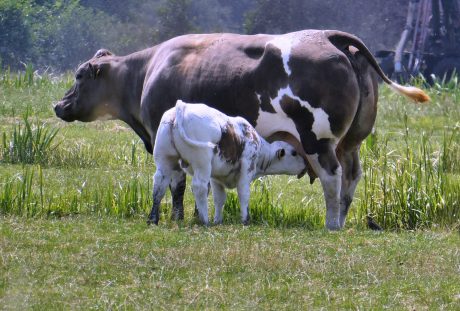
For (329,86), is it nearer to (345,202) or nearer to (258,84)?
(258,84)

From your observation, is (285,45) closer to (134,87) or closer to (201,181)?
(201,181)

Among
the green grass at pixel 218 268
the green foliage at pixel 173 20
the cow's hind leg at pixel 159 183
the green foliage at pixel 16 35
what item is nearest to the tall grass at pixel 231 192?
the cow's hind leg at pixel 159 183

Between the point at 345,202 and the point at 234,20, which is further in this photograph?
the point at 234,20

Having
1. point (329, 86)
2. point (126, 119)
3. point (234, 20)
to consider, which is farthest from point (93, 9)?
point (329, 86)

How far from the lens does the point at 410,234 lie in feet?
31.5

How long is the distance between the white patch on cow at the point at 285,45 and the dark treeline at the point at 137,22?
75.8ft

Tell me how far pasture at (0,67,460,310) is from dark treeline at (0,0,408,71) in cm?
2114

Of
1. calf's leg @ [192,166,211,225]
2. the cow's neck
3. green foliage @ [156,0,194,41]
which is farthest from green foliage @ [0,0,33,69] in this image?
calf's leg @ [192,166,211,225]

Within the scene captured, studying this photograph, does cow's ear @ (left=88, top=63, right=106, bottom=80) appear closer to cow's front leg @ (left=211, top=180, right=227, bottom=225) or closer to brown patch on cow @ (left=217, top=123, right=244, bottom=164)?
cow's front leg @ (left=211, top=180, right=227, bottom=225)

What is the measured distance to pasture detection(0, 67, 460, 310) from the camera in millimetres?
7203

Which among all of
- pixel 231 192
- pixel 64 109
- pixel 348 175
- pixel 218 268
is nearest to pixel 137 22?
pixel 64 109

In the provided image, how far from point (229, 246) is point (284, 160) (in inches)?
88.7

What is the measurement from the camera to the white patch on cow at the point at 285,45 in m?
10.0

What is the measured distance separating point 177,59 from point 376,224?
245cm
